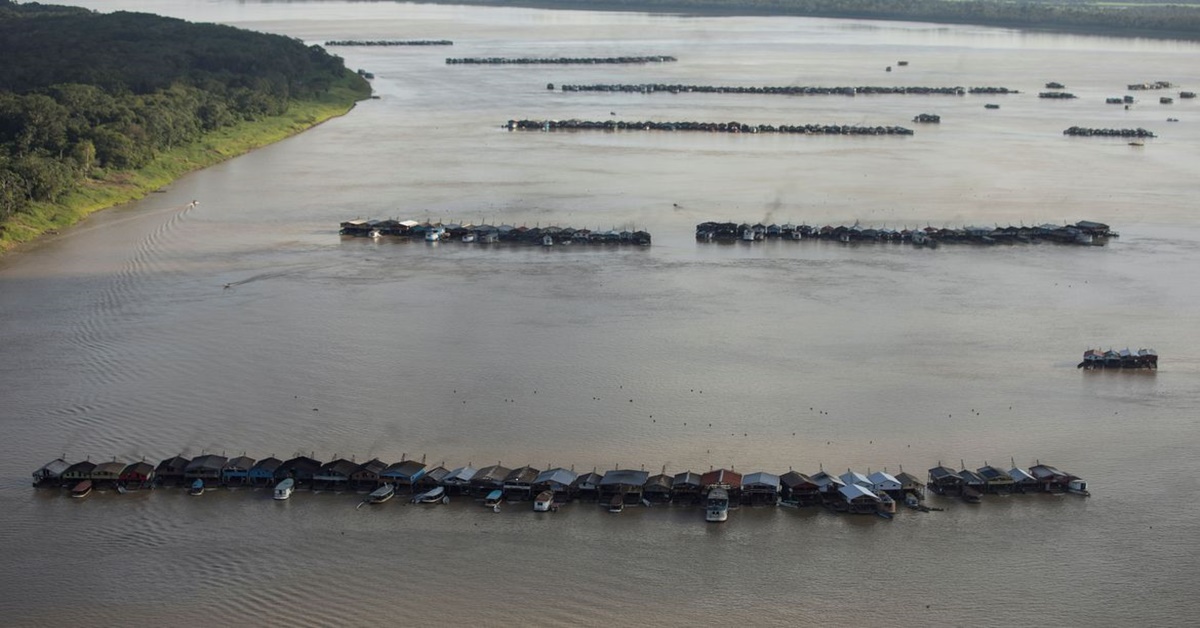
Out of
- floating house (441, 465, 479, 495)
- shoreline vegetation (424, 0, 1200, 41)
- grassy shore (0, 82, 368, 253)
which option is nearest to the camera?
floating house (441, 465, 479, 495)

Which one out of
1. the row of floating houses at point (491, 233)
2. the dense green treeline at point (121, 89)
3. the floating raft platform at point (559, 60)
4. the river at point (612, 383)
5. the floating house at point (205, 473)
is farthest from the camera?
the floating raft platform at point (559, 60)

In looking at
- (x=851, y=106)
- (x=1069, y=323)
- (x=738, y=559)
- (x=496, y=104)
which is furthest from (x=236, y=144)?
(x=738, y=559)

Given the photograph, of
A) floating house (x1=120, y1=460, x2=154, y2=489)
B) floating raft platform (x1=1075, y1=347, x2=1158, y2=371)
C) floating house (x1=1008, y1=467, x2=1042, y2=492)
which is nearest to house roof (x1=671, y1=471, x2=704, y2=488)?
floating house (x1=1008, y1=467, x2=1042, y2=492)

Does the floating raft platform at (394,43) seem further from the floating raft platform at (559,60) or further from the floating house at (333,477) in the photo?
the floating house at (333,477)

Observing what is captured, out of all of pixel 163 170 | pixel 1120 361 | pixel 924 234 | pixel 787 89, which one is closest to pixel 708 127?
pixel 787 89

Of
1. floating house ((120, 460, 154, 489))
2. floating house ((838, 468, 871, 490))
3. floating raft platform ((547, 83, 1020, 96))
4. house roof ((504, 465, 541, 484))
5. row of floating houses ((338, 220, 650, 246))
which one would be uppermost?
floating raft platform ((547, 83, 1020, 96))

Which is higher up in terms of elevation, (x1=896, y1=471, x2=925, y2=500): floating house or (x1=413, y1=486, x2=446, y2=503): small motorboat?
(x1=896, y1=471, x2=925, y2=500): floating house

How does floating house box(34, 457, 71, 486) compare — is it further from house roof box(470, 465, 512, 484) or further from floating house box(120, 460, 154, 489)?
house roof box(470, 465, 512, 484)

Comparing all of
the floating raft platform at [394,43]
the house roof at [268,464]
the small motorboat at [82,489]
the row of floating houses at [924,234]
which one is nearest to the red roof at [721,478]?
the house roof at [268,464]
